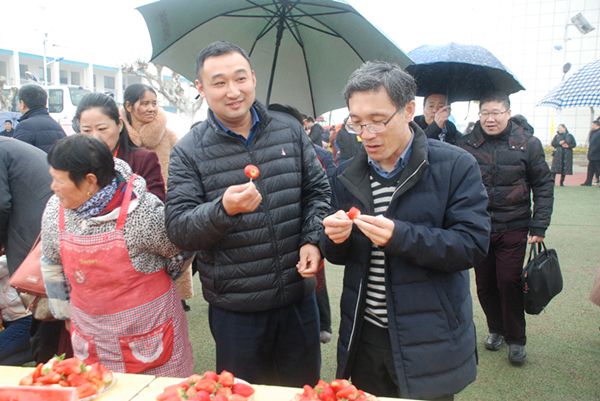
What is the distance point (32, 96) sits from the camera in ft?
16.8

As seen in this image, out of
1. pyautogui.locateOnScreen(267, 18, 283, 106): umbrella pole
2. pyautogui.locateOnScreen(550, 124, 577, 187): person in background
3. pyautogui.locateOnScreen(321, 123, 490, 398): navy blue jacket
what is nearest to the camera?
pyautogui.locateOnScreen(321, 123, 490, 398): navy blue jacket

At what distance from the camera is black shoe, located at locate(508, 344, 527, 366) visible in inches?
141

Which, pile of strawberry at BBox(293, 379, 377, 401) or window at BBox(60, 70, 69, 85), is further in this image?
window at BBox(60, 70, 69, 85)

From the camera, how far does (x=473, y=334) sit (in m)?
1.93

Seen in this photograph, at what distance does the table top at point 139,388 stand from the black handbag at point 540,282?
2210 mm

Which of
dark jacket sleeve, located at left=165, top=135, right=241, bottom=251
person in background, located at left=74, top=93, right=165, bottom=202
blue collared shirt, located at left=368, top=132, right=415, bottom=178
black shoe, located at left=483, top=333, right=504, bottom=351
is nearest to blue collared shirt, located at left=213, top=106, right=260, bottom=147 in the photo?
dark jacket sleeve, located at left=165, top=135, right=241, bottom=251

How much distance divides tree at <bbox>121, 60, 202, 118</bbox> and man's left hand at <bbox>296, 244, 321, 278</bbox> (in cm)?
2215

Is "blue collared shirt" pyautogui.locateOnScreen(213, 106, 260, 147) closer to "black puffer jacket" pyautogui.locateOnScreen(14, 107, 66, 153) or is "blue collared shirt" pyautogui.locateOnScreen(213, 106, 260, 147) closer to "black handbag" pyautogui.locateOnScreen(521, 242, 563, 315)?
"black handbag" pyautogui.locateOnScreen(521, 242, 563, 315)

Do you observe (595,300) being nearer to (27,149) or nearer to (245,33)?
(245,33)

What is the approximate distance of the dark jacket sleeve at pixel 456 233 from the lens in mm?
1646

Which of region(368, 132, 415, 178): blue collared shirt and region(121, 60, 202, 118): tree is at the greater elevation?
region(121, 60, 202, 118): tree

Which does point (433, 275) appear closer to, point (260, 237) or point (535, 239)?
point (260, 237)

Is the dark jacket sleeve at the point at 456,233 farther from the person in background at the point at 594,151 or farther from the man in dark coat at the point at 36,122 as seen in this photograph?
the person in background at the point at 594,151

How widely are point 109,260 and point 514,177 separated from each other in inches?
111
